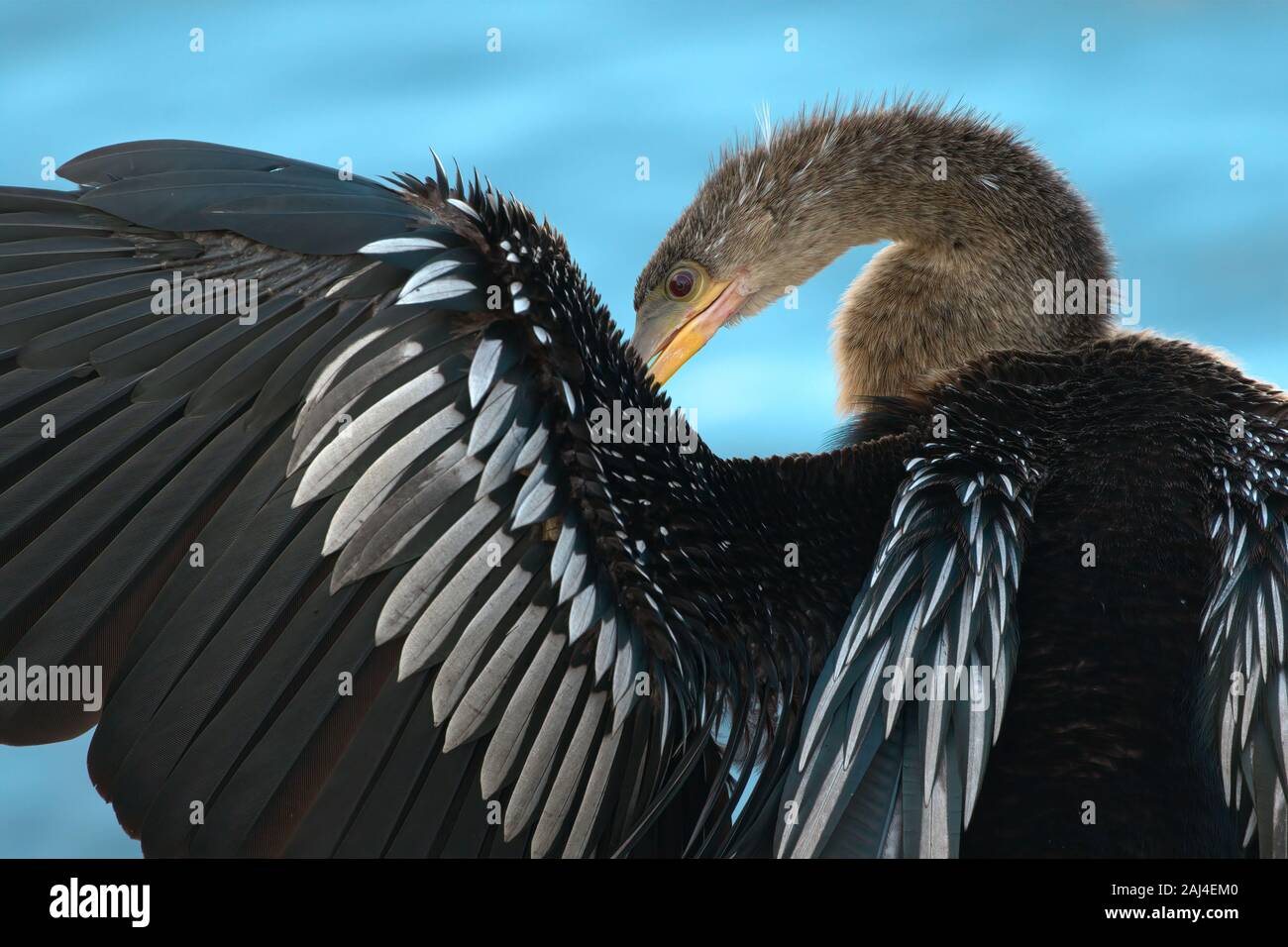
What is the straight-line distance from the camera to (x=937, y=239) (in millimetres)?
4062

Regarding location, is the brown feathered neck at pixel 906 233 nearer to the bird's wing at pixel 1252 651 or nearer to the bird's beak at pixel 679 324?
the bird's beak at pixel 679 324

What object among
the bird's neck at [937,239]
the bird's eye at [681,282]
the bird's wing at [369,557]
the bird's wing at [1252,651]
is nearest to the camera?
the bird's wing at [369,557]

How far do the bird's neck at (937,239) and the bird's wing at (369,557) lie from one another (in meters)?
1.36

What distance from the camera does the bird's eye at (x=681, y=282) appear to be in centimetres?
427

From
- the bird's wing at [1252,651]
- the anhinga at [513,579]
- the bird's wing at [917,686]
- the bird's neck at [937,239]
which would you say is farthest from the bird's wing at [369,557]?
the bird's neck at [937,239]

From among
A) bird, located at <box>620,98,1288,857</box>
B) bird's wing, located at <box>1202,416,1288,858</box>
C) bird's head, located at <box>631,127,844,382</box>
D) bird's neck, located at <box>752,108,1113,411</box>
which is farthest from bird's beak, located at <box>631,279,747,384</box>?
bird's wing, located at <box>1202,416,1288,858</box>

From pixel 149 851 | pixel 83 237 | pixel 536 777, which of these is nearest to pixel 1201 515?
pixel 536 777

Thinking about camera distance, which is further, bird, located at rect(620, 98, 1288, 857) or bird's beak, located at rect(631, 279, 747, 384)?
bird's beak, located at rect(631, 279, 747, 384)

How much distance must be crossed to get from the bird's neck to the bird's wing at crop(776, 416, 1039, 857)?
101cm

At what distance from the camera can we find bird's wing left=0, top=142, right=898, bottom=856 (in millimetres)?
2439

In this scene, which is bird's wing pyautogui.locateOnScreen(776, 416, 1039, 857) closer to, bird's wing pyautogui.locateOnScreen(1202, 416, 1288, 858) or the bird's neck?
bird's wing pyautogui.locateOnScreen(1202, 416, 1288, 858)

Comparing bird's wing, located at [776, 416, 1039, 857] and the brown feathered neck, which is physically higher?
the brown feathered neck

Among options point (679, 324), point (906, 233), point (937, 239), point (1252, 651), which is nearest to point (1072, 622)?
point (1252, 651)

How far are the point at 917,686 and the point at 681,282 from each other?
6.41ft
